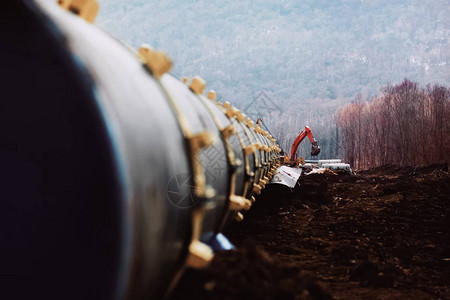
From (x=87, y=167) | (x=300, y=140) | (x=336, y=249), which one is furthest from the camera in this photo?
(x=300, y=140)

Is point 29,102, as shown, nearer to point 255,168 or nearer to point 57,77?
point 57,77

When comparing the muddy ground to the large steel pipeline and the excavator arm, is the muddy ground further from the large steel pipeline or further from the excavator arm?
the excavator arm

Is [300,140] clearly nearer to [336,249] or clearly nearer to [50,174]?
[336,249]

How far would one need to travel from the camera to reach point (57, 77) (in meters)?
1.45

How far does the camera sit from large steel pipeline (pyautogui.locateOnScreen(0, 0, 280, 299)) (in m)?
1.33

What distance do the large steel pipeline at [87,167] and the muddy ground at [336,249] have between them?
0.32 metres

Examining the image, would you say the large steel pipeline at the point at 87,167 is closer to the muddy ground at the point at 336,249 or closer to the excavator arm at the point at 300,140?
the muddy ground at the point at 336,249

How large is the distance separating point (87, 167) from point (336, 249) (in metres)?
4.42

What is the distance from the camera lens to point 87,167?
4.73 feet

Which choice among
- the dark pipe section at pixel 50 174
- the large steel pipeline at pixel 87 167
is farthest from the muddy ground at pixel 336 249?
Result: the dark pipe section at pixel 50 174

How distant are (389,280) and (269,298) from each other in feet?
9.12

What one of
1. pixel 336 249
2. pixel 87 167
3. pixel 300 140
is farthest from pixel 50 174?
pixel 300 140

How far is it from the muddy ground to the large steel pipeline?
0.32 m

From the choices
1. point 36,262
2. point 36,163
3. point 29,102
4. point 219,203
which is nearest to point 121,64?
point 29,102
